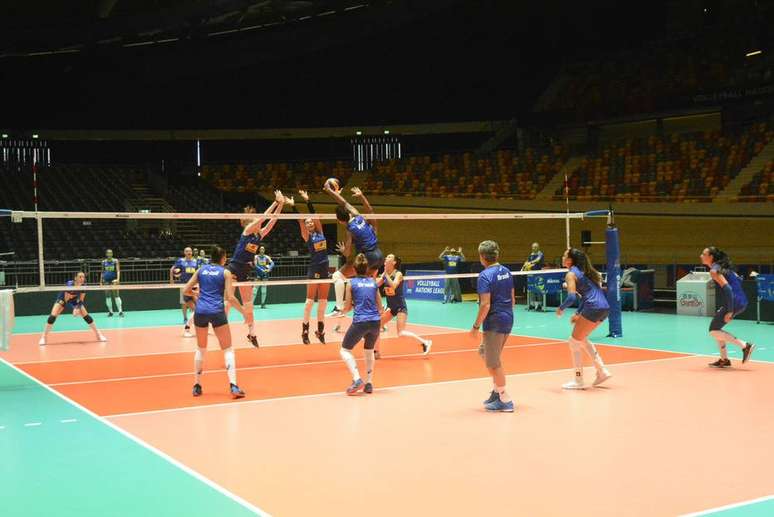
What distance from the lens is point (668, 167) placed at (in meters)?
29.2

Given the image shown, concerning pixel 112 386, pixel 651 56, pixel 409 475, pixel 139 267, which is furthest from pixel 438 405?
pixel 651 56

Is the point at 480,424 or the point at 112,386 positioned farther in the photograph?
the point at 112,386

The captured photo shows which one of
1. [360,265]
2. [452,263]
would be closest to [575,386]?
[360,265]

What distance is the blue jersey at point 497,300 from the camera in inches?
334

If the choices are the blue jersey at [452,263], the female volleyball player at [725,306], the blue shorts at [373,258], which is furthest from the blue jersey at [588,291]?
the blue jersey at [452,263]

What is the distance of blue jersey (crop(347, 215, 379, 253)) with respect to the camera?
1132 cm

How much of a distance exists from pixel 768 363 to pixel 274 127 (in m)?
29.8

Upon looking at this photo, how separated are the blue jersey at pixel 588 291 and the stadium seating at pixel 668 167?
18372 mm

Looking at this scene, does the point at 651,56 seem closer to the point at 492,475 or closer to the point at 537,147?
the point at 537,147

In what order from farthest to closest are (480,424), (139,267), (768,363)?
1. (139,267)
2. (768,363)
3. (480,424)

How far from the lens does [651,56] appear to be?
35.8 metres

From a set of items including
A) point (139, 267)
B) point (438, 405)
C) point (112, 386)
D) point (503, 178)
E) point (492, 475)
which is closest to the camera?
point (492, 475)

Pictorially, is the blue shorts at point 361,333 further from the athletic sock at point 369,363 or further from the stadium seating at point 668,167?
the stadium seating at point 668,167

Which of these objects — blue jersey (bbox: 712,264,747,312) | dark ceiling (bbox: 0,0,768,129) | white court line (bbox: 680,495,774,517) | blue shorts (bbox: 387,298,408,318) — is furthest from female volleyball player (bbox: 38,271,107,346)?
dark ceiling (bbox: 0,0,768,129)
